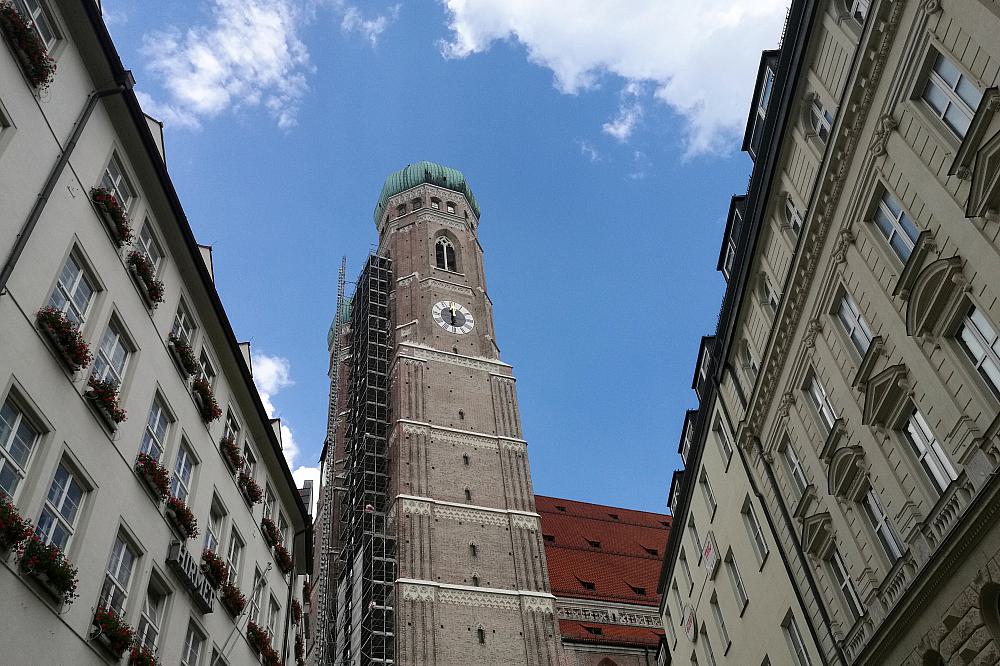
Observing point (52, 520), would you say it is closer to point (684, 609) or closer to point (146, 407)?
point (146, 407)

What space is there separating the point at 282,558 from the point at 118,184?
1081 cm

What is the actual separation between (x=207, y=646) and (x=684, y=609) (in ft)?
53.6

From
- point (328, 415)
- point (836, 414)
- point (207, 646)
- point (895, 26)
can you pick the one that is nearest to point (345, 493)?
point (328, 415)

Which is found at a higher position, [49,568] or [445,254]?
[445,254]

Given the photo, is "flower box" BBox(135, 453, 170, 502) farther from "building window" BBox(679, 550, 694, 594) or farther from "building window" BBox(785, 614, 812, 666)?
"building window" BBox(679, 550, 694, 594)

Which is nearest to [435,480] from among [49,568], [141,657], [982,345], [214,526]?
[214,526]

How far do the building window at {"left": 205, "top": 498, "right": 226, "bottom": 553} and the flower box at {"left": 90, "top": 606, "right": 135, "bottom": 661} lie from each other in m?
4.83

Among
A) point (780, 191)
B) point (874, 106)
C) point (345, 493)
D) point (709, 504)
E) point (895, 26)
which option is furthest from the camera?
point (345, 493)

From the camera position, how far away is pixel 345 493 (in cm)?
5375

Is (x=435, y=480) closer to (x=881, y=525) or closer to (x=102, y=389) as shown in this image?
(x=881, y=525)

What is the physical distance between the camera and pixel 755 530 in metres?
20.9

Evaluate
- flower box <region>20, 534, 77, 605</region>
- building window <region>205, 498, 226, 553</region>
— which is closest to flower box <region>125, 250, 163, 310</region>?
building window <region>205, 498, 226, 553</region>

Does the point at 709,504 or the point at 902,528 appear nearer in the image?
the point at 902,528

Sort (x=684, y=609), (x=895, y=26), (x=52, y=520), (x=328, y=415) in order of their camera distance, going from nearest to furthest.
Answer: (x=52, y=520), (x=895, y=26), (x=684, y=609), (x=328, y=415)
